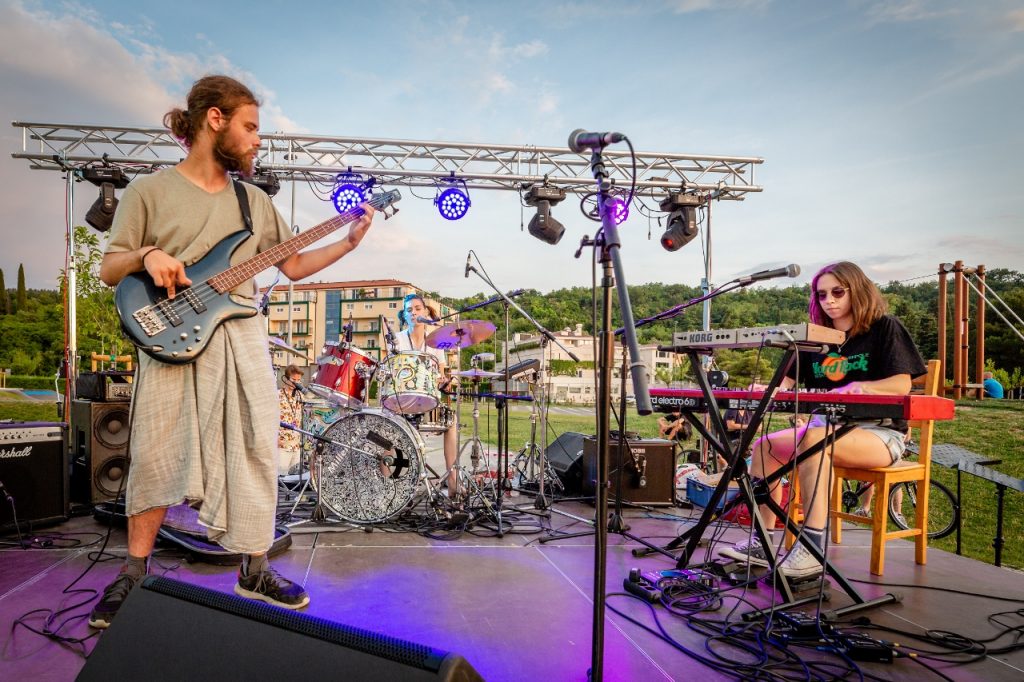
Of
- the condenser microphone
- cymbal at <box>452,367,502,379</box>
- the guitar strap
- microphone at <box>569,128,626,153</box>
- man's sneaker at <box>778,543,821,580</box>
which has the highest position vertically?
microphone at <box>569,128,626,153</box>

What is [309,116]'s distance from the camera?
770 centimetres

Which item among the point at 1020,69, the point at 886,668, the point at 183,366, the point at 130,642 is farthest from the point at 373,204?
the point at 1020,69

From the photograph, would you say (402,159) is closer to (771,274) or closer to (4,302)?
(771,274)

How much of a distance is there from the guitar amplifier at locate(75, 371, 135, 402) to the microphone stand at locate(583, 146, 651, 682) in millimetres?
4219

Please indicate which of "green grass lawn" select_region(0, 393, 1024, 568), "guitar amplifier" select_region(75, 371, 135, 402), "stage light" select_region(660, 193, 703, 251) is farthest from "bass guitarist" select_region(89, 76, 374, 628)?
"stage light" select_region(660, 193, 703, 251)

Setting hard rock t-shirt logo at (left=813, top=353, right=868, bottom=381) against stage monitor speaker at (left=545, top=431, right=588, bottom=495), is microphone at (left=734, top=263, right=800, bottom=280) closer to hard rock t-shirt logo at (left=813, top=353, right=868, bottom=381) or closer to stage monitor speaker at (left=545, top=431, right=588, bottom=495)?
hard rock t-shirt logo at (left=813, top=353, right=868, bottom=381)

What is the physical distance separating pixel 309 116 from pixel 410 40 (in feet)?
5.99

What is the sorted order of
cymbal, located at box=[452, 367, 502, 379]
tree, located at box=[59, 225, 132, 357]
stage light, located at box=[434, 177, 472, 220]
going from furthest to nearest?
1. tree, located at box=[59, 225, 132, 357]
2. stage light, located at box=[434, 177, 472, 220]
3. cymbal, located at box=[452, 367, 502, 379]

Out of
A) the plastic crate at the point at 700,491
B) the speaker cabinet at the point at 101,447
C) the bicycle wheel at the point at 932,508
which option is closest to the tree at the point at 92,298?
the speaker cabinet at the point at 101,447

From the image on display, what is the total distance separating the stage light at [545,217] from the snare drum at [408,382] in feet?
11.6

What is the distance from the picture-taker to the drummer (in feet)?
14.9

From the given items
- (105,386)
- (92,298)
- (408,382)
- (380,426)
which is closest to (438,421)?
(408,382)

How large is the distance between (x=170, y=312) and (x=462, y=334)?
8.10ft

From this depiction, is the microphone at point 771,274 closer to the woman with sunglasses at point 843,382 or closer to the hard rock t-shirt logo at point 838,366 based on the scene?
the woman with sunglasses at point 843,382
